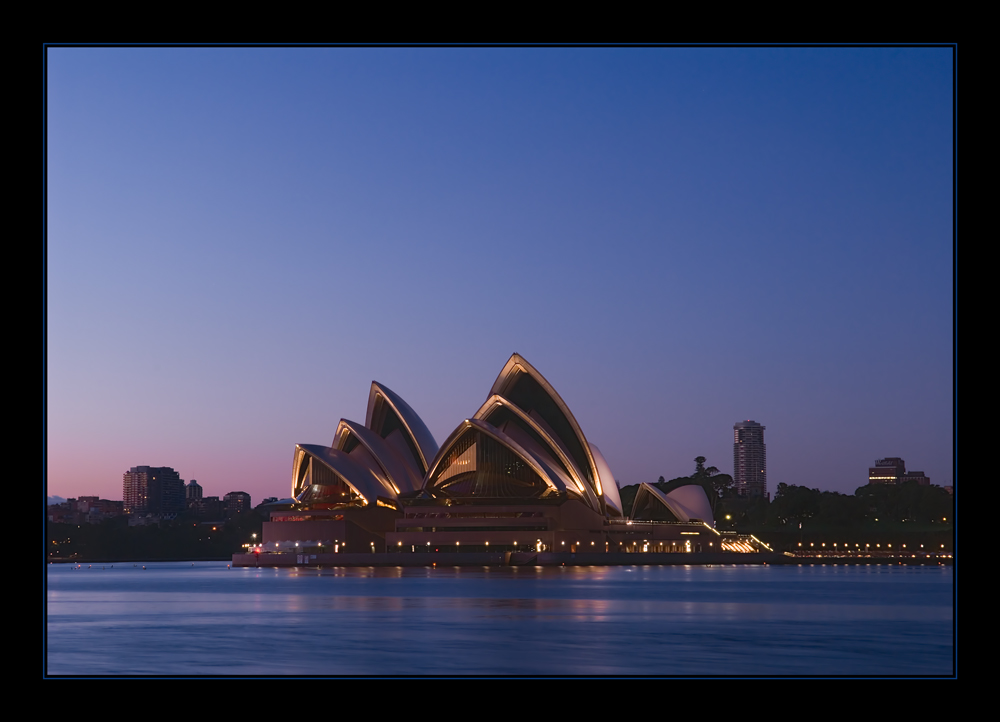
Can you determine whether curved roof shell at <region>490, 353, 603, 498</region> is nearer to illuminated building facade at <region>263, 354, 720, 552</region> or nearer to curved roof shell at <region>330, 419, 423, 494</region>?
illuminated building facade at <region>263, 354, 720, 552</region>

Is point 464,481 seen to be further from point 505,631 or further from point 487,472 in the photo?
point 505,631

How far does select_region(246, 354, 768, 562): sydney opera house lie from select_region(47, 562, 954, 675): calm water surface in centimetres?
2509

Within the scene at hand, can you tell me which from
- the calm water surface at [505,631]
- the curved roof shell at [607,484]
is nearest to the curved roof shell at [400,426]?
the curved roof shell at [607,484]

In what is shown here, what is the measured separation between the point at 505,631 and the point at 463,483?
47212mm

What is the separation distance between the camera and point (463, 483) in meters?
71.9

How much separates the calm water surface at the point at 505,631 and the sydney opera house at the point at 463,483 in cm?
2509

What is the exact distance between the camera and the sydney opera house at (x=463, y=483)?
229ft

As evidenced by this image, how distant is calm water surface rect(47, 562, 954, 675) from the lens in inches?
751

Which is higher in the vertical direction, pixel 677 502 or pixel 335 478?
pixel 335 478

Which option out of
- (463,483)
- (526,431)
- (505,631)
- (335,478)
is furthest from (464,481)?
(505,631)
